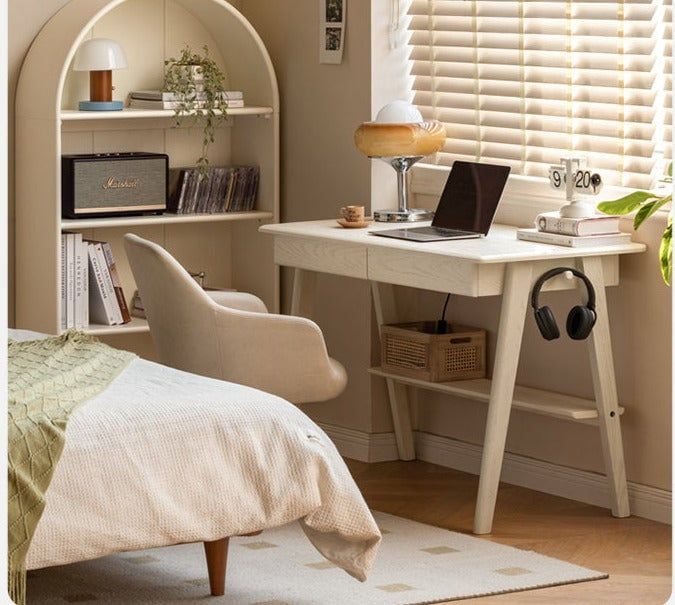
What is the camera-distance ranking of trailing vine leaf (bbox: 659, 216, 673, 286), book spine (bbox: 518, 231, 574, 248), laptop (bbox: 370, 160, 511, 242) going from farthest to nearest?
1. laptop (bbox: 370, 160, 511, 242)
2. book spine (bbox: 518, 231, 574, 248)
3. trailing vine leaf (bbox: 659, 216, 673, 286)

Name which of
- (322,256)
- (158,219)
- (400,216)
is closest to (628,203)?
(400,216)

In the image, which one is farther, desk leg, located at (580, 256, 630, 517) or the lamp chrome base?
the lamp chrome base

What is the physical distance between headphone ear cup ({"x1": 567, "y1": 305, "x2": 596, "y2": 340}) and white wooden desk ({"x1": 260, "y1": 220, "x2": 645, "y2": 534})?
0.30 ft

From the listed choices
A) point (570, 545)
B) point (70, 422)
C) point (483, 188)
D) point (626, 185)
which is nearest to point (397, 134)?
point (483, 188)

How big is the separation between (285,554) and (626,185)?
1.49 m

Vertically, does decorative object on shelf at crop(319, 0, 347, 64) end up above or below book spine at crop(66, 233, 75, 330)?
above

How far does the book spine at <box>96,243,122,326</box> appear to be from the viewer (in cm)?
526

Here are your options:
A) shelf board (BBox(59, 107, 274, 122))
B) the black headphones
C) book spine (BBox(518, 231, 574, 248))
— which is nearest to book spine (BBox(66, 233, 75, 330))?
shelf board (BBox(59, 107, 274, 122))

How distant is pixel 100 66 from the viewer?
5.13m

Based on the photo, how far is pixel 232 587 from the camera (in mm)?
3795

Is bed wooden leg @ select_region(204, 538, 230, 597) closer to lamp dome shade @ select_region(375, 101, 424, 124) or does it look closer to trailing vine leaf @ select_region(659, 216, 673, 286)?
trailing vine leaf @ select_region(659, 216, 673, 286)

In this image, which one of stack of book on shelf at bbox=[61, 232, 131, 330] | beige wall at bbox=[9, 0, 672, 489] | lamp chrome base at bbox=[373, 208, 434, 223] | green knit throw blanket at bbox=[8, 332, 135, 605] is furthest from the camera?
stack of book on shelf at bbox=[61, 232, 131, 330]

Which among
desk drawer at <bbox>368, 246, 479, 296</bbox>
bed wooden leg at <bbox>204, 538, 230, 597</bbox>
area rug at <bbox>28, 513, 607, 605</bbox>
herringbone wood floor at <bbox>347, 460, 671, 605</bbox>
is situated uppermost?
desk drawer at <bbox>368, 246, 479, 296</bbox>

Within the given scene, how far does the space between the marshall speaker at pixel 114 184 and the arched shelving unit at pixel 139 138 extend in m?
0.06
